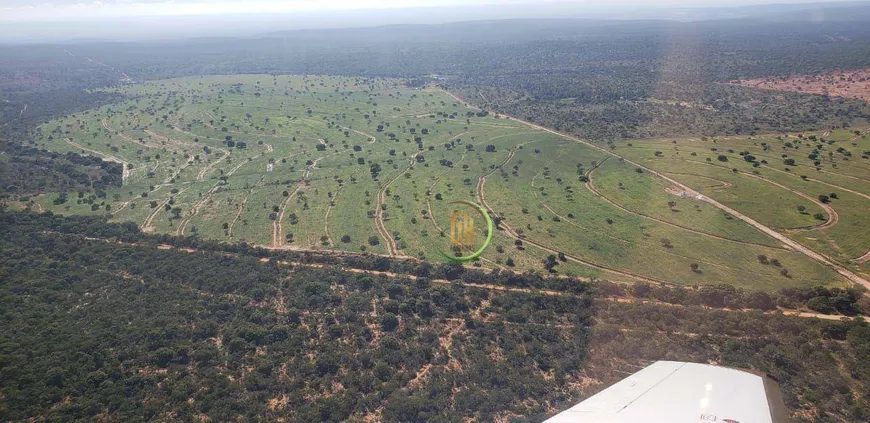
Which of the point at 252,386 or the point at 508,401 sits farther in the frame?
the point at 252,386

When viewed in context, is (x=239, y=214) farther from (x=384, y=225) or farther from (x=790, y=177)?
(x=790, y=177)

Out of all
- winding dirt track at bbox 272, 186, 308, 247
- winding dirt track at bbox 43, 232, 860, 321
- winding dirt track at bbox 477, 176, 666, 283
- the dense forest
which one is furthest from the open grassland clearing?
winding dirt track at bbox 272, 186, 308, 247

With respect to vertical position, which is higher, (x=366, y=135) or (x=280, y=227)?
(x=366, y=135)

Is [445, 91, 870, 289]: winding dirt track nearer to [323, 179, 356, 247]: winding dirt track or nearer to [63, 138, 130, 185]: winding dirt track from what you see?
[323, 179, 356, 247]: winding dirt track

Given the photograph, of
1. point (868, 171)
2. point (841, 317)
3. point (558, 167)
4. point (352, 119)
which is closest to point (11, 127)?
point (352, 119)

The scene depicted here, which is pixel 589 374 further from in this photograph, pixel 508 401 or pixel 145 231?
pixel 145 231

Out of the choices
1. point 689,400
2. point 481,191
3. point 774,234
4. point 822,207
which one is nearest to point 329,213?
point 481,191

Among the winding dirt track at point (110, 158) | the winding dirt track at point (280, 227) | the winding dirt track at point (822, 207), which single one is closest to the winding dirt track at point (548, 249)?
the winding dirt track at point (822, 207)
